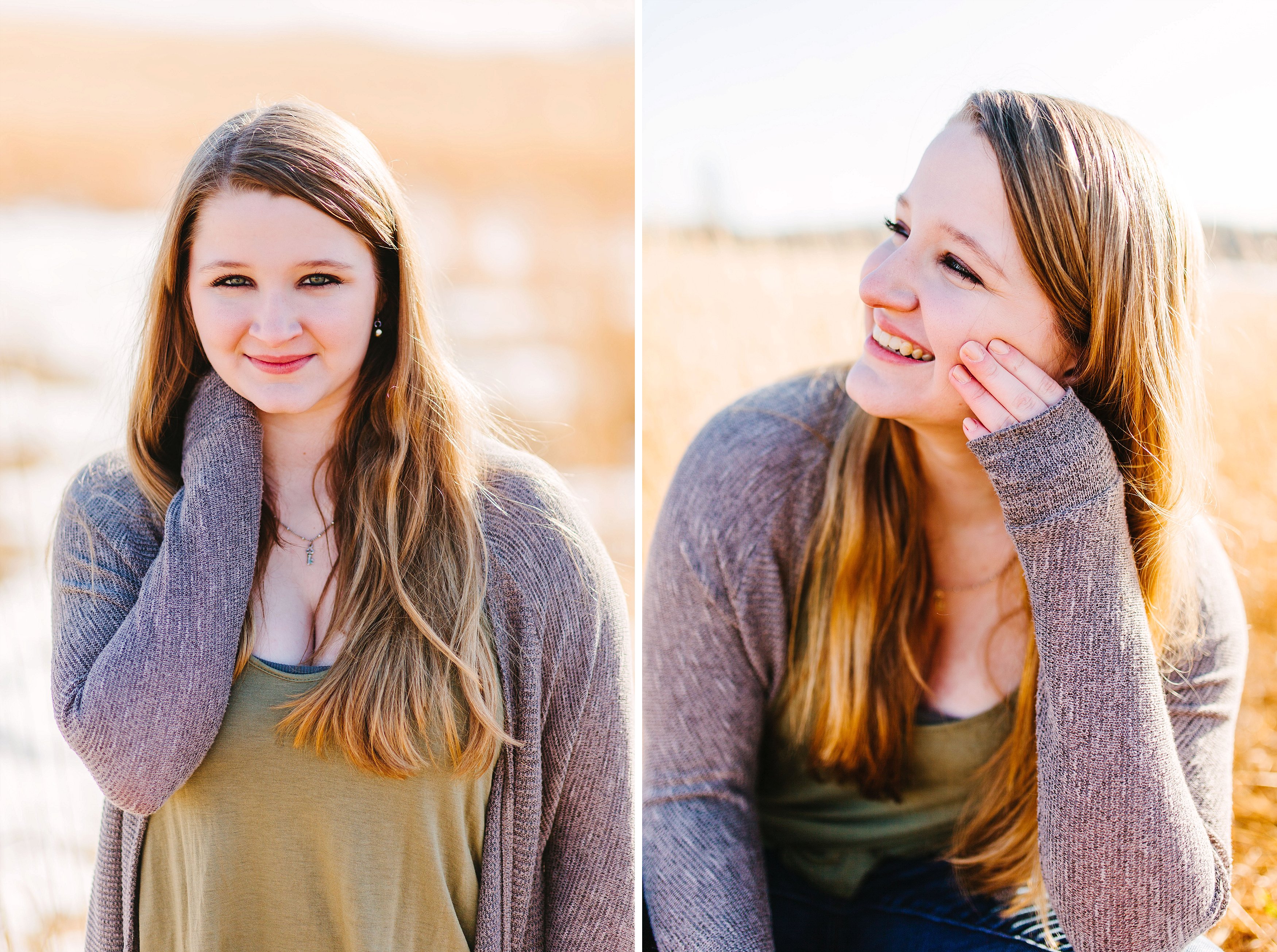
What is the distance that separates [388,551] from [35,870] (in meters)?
1.21

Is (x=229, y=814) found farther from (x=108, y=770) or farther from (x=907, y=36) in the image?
(x=907, y=36)

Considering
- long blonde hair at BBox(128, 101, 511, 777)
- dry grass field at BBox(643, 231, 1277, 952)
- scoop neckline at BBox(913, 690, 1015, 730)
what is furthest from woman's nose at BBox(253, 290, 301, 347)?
dry grass field at BBox(643, 231, 1277, 952)

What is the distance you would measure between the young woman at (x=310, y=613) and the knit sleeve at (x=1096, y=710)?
600 millimetres

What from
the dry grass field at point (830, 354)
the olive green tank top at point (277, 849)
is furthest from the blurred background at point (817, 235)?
the olive green tank top at point (277, 849)

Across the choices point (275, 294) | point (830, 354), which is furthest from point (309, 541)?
point (830, 354)

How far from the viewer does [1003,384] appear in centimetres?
128

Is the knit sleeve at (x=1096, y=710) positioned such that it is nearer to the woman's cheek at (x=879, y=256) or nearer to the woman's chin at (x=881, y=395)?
the woman's chin at (x=881, y=395)

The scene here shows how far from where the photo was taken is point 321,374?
3.79 ft

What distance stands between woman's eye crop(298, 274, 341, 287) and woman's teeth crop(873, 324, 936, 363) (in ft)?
2.39

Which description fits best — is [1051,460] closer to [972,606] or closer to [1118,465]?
[1118,465]

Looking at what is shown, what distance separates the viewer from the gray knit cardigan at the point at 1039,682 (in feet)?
4.22

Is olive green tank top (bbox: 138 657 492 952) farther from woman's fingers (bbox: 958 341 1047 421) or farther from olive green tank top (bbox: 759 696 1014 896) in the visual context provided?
woman's fingers (bbox: 958 341 1047 421)

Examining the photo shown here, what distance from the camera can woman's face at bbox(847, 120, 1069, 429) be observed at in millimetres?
1273

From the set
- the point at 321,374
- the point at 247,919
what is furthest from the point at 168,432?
the point at 247,919
